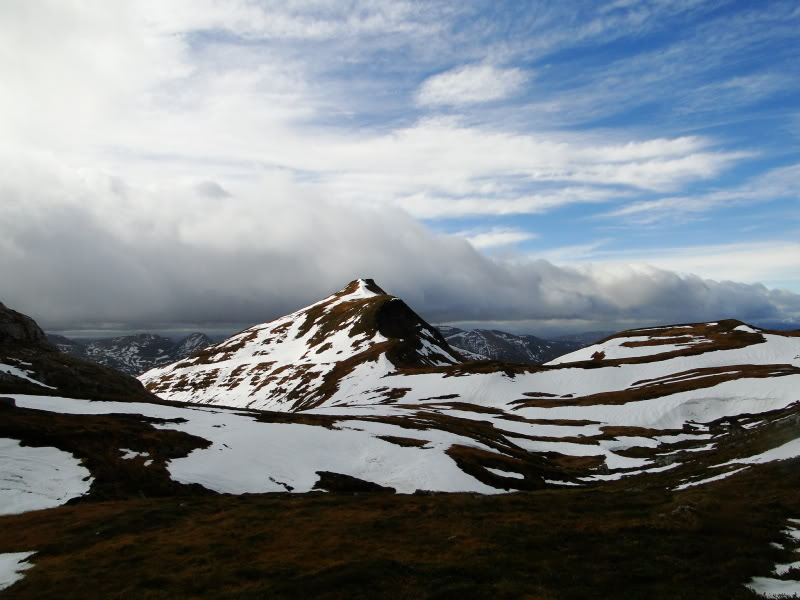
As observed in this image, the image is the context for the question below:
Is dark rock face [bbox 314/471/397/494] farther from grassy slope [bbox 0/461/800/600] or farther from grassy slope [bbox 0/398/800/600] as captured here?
grassy slope [bbox 0/461/800/600]

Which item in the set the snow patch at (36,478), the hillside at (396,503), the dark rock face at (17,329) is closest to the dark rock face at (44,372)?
the dark rock face at (17,329)

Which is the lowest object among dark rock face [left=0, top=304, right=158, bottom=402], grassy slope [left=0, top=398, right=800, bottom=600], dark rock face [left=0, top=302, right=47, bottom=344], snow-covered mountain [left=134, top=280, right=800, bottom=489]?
snow-covered mountain [left=134, top=280, right=800, bottom=489]

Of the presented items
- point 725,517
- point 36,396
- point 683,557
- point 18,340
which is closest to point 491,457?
point 725,517

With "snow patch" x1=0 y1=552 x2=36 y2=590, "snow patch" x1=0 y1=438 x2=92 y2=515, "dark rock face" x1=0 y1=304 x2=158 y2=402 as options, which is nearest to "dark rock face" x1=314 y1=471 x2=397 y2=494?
"snow patch" x1=0 y1=438 x2=92 y2=515

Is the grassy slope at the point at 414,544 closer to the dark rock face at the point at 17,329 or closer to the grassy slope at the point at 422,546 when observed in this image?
the grassy slope at the point at 422,546

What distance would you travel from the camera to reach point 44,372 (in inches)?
3258

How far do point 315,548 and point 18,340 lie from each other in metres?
100

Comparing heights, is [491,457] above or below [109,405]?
below

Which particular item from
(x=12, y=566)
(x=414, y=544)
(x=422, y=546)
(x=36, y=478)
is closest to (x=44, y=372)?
(x=36, y=478)

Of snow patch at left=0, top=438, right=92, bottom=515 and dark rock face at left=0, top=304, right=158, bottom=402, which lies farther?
dark rock face at left=0, top=304, right=158, bottom=402

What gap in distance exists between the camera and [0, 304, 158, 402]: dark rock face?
76.1 metres

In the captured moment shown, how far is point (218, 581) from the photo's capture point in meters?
21.0

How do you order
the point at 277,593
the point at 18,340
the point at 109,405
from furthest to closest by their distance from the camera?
the point at 18,340, the point at 109,405, the point at 277,593

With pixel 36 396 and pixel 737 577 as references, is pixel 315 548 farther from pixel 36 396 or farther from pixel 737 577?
pixel 36 396
